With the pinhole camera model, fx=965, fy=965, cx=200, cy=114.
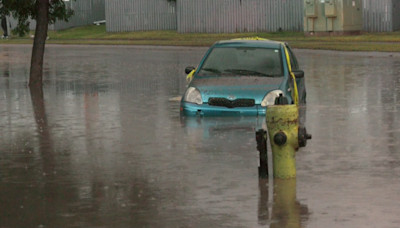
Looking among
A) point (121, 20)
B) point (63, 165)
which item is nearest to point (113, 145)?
point (63, 165)

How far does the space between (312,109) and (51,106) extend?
522 cm

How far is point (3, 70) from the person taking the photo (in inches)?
1278

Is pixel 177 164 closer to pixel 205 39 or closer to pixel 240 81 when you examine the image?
pixel 240 81

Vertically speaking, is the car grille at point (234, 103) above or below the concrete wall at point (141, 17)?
below

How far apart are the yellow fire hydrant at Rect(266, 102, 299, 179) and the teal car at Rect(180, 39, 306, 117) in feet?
16.5

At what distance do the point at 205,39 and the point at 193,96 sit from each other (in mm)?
39217

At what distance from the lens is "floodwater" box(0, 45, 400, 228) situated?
855 cm

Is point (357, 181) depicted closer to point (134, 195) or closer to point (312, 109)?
point (134, 195)

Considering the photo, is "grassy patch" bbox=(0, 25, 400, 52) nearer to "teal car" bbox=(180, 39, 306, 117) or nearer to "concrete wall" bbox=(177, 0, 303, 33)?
"concrete wall" bbox=(177, 0, 303, 33)

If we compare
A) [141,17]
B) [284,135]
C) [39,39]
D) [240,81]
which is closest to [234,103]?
[240,81]

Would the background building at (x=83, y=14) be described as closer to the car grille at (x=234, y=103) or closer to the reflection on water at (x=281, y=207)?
the car grille at (x=234, y=103)

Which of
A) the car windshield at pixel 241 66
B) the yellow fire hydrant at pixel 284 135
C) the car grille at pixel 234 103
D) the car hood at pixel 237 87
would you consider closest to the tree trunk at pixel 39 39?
the car windshield at pixel 241 66

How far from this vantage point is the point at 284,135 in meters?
10.1

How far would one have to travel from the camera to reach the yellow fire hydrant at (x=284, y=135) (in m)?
10.1
